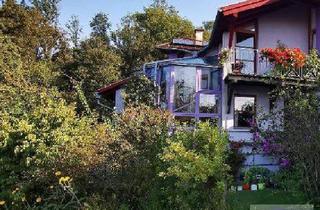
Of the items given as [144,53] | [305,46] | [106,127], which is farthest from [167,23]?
[106,127]

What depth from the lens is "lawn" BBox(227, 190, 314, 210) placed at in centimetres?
862

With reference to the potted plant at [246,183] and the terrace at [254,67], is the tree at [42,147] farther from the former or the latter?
the terrace at [254,67]

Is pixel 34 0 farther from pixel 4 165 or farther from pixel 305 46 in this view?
pixel 4 165

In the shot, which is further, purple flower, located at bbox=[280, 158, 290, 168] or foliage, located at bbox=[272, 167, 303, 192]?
purple flower, located at bbox=[280, 158, 290, 168]

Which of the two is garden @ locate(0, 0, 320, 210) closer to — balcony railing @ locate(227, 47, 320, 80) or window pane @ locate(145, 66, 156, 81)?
balcony railing @ locate(227, 47, 320, 80)

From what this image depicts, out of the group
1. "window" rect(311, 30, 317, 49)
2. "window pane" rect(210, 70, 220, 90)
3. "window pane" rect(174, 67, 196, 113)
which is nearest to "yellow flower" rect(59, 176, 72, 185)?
"window pane" rect(174, 67, 196, 113)

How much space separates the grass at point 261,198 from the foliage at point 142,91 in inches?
336

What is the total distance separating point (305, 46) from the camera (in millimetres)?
20719

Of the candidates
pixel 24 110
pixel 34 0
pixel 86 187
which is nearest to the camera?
pixel 86 187

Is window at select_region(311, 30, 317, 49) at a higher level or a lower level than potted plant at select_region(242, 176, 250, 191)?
higher

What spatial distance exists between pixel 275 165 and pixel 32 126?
273 inches

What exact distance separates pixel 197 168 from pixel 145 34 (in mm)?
35972

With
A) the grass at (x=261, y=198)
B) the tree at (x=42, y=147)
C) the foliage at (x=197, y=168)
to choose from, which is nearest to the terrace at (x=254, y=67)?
the grass at (x=261, y=198)

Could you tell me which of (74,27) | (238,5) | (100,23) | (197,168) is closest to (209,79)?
(238,5)
